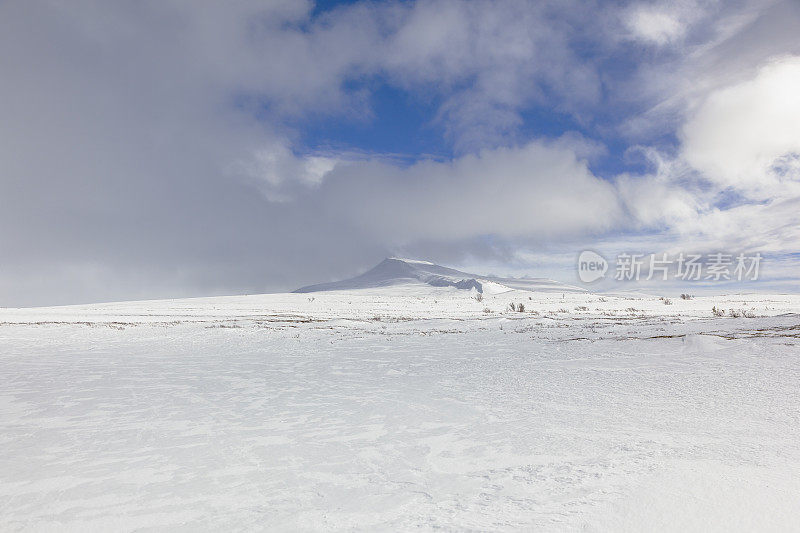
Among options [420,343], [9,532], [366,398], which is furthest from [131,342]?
[9,532]

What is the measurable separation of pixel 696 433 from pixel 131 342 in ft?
67.0

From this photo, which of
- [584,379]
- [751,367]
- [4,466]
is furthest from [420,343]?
[4,466]

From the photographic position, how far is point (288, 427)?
584 centimetres

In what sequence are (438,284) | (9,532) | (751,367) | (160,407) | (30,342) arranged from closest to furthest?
(9,532) → (160,407) → (751,367) → (30,342) → (438,284)

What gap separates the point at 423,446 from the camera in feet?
16.1

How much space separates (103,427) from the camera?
597 centimetres

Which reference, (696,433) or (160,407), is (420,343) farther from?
(696,433)

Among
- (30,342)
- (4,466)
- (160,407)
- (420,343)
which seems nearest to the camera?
(4,466)

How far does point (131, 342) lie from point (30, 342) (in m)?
4.14

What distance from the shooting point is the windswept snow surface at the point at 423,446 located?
129 inches

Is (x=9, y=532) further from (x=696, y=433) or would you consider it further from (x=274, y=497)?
(x=696, y=433)

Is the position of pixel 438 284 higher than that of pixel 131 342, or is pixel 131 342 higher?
pixel 438 284

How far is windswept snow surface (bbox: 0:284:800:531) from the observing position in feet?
10.8

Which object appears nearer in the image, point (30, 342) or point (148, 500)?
point (148, 500)
